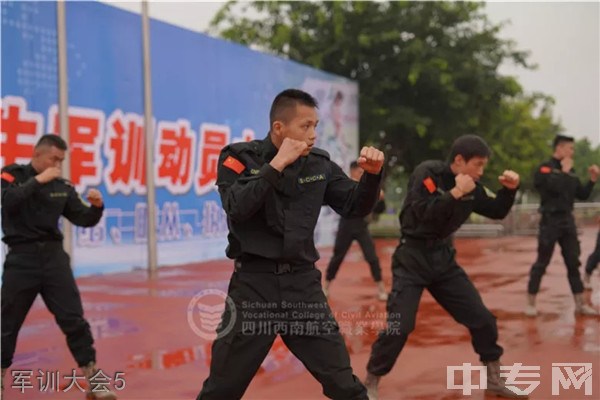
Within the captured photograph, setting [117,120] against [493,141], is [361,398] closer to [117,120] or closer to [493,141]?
[117,120]

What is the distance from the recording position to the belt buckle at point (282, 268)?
3.23m

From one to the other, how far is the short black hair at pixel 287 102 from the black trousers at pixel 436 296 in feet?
6.18

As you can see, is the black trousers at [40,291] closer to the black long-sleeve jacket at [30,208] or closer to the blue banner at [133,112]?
the black long-sleeve jacket at [30,208]

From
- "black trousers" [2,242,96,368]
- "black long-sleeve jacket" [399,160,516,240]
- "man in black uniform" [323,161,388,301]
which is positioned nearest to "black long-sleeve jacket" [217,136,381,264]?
"black long-sleeve jacket" [399,160,516,240]

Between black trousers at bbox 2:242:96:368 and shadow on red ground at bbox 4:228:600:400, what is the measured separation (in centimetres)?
39

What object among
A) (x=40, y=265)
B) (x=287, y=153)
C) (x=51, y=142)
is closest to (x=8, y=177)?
(x=51, y=142)

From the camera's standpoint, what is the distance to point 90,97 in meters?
12.5

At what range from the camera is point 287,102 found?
10.9ft

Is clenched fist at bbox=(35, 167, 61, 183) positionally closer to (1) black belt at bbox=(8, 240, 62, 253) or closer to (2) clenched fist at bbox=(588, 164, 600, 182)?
(1) black belt at bbox=(8, 240, 62, 253)

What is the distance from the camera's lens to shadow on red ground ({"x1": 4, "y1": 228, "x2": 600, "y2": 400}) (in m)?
5.10

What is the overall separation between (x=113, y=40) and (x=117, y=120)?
1.51 meters

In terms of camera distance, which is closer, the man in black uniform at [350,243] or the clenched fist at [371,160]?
the clenched fist at [371,160]

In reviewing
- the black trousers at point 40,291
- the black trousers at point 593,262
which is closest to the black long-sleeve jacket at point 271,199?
the black trousers at point 40,291

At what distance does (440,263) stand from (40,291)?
2879 millimetres
